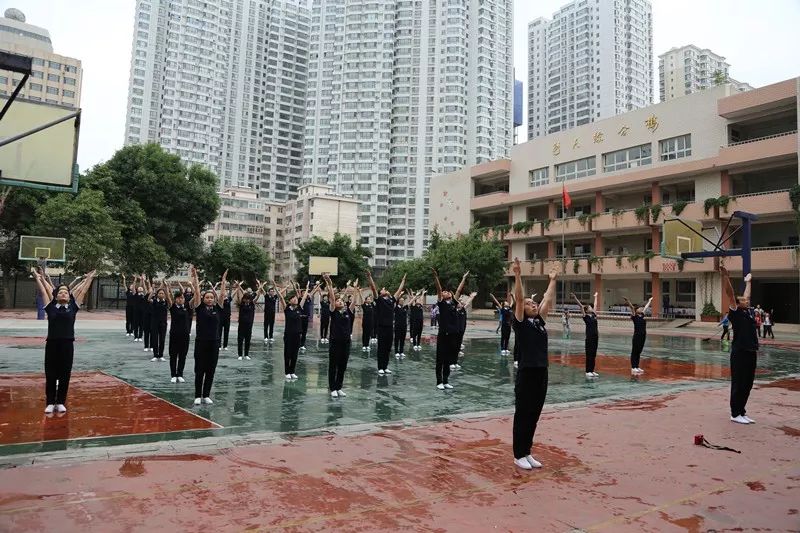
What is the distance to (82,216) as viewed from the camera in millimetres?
28531

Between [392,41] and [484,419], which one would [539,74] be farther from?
[484,419]

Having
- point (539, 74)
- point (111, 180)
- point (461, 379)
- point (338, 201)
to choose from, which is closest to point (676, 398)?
point (461, 379)

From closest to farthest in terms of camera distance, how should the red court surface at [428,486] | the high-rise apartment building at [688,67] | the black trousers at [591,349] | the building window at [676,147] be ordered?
the red court surface at [428,486], the black trousers at [591,349], the building window at [676,147], the high-rise apartment building at [688,67]

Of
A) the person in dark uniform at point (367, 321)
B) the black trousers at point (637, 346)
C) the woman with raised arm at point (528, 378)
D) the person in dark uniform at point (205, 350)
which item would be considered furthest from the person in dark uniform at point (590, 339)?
the person in dark uniform at point (205, 350)

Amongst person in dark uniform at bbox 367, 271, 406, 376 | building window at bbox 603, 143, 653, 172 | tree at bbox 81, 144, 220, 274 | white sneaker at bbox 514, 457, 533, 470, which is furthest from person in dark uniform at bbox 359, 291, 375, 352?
building window at bbox 603, 143, 653, 172

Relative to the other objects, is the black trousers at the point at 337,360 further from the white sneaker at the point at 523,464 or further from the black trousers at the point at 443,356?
the white sneaker at the point at 523,464

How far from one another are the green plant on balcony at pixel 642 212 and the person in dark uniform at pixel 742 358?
29595 mm

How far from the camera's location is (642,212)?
35.2 metres

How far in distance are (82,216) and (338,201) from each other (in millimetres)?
52455

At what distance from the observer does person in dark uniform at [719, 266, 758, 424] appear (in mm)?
7445

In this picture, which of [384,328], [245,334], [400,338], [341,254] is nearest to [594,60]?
[341,254]

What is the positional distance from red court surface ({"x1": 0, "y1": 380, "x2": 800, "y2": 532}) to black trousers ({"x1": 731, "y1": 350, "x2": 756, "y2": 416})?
77 centimetres

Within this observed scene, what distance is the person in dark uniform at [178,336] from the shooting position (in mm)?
9492

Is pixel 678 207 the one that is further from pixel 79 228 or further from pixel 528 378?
pixel 79 228
